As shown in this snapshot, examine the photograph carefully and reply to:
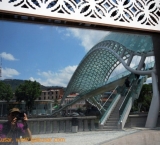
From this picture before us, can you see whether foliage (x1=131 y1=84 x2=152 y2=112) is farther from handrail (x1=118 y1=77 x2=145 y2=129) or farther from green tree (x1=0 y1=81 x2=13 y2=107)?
green tree (x1=0 y1=81 x2=13 y2=107)

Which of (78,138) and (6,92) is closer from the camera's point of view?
(6,92)

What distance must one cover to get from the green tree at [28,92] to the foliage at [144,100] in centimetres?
207

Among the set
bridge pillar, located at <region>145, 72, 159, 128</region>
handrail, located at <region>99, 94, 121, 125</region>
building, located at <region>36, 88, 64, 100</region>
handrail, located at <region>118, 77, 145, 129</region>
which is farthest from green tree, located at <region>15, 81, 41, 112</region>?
bridge pillar, located at <region>145, 72, 159, 128</region>

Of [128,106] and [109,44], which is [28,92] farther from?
[109,44]

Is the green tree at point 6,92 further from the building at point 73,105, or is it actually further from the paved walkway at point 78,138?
the building at point 73,105

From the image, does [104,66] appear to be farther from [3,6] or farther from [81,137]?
[3,6]

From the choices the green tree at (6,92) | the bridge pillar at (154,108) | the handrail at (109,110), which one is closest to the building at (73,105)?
the handrail at (109,110)

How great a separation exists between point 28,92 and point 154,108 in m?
2.57

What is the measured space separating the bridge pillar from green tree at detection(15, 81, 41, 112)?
235 cm

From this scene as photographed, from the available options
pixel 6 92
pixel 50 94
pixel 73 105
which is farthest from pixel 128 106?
pixel 6 92

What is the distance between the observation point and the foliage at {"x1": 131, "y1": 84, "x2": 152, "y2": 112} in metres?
4.42

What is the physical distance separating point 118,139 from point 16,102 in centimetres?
208

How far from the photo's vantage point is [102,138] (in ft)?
13.2

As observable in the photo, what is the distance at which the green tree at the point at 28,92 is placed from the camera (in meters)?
3.69
